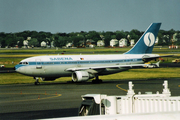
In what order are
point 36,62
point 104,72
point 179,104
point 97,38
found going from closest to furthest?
1. point 179,104
2. point 36,62
3. point 104,72
4. point 97,38

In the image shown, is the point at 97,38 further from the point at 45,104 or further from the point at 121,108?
the point at 121,108

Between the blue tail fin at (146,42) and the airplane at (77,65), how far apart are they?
38 cm

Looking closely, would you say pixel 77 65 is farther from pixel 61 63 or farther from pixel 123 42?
pixel 123 42

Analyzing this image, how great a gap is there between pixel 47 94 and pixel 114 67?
14136 mm

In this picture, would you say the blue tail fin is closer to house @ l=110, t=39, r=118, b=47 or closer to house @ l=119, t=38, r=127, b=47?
house @ l=119, t=38, r=127, b=47

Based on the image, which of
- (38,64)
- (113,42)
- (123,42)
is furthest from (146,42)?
(113,42)

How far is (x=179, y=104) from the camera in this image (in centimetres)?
1238

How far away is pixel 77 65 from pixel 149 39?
1524cm

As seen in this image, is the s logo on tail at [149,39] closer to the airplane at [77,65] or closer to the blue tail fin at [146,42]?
the blue tail fin at [146,42]

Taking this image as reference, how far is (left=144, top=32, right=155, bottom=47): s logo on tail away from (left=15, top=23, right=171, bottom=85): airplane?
7.50 ft

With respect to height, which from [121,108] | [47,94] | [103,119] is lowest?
[47,94]

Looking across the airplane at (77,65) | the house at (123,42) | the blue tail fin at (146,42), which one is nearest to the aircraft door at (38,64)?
the airplane at (77,65)

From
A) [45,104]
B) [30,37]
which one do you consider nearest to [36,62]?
[45,104]

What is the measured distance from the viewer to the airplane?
137 feet
